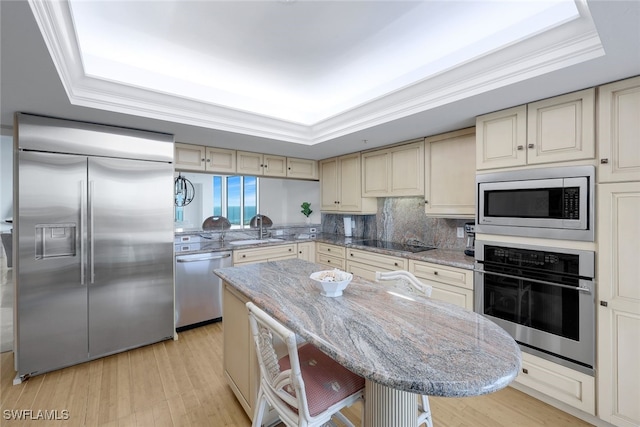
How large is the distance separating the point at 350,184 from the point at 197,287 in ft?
7.67

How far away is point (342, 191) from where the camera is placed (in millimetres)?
4031

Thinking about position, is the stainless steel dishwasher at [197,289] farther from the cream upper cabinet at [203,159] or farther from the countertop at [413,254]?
the cream upper cabinet at [203,159]

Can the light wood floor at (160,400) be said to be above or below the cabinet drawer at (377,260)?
below

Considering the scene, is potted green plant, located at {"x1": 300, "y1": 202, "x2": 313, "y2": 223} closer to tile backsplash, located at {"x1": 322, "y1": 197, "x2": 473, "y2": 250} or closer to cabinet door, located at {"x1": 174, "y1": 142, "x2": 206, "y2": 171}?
tile backsplash, located at {"x1": 322, "y1": 197, "x2": 473, "y2": 250}

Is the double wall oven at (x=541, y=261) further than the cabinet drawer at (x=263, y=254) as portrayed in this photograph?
No

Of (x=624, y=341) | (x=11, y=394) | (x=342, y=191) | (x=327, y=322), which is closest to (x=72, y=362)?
(x=11, y=394)

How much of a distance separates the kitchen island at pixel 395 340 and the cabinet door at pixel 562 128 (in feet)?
4.47

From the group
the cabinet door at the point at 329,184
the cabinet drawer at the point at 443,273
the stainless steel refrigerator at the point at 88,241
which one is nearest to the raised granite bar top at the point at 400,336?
the cabinet drawer at the point at 443,273

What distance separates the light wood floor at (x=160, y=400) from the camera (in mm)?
1763

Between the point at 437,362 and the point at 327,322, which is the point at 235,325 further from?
the point at 437,362

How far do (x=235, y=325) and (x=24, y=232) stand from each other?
72.5 inches

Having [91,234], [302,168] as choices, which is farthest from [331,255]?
[91,234]

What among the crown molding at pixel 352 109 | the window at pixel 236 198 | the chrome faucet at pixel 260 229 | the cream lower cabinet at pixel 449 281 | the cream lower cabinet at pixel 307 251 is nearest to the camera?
the crown molding at pixel 352 109

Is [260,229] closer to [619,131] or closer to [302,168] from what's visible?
[302,168]
